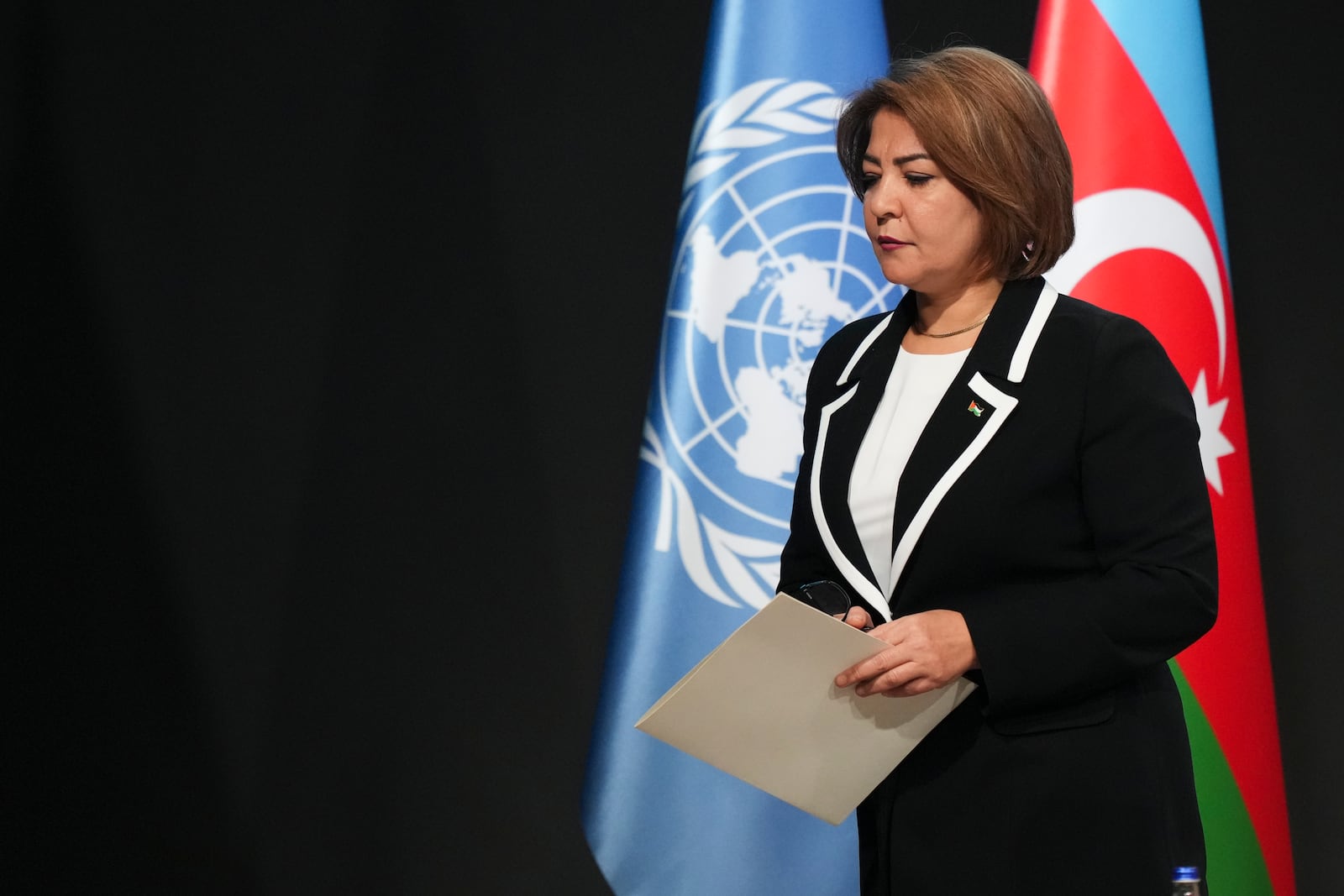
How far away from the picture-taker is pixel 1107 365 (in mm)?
1193

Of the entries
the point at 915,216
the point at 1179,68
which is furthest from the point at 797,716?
the point at 1179,68

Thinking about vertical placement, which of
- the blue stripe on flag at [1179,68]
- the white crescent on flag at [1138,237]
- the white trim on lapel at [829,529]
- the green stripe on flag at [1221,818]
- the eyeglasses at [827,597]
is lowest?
the green stripe on flag at [1221,818]

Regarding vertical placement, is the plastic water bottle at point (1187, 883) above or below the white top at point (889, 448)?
below

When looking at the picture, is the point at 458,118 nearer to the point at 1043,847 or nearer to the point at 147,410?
the point at 147,410

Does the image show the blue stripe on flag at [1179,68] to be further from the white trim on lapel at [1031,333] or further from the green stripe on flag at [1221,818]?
the white trim on lapel at [1031,333]

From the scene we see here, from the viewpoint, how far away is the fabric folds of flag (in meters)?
2.26

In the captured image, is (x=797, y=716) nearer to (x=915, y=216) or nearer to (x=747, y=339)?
(x=915, y=216)

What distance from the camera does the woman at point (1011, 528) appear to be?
1.15 m

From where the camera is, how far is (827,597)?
1303 mm

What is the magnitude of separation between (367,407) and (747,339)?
867 millimetres

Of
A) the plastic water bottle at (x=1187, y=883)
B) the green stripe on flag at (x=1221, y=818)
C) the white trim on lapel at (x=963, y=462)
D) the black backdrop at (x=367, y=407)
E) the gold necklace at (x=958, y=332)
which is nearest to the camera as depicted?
the plastic water bottle at (x=1187, y=883)

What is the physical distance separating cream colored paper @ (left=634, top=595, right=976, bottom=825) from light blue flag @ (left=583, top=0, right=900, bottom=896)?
114cm

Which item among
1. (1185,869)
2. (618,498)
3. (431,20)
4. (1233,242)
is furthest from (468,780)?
(1233,242)

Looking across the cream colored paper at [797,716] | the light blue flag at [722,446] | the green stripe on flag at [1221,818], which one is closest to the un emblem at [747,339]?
the light blue flag at [722,446]
